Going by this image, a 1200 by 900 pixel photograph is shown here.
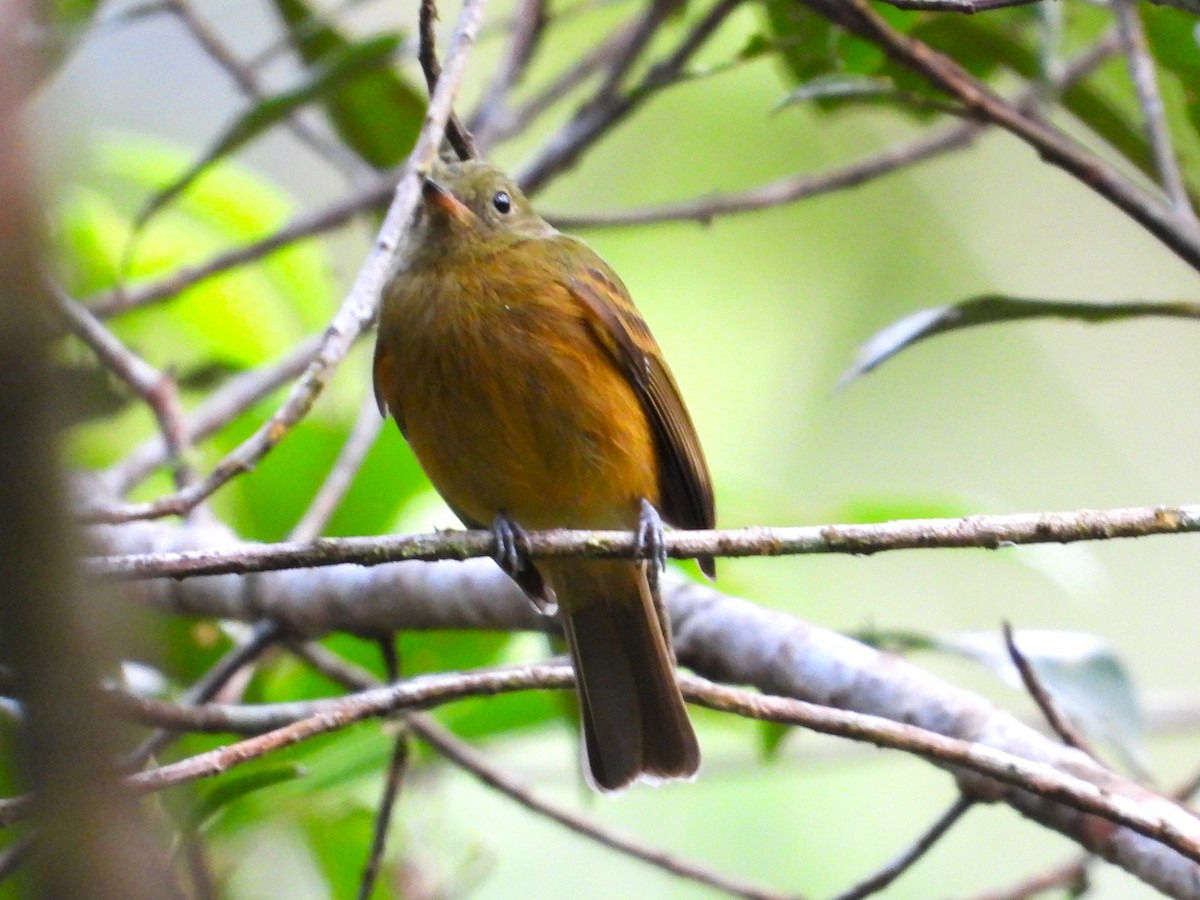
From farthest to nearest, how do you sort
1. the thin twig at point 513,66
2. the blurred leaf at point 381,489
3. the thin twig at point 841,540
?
the thin twig at point 513,66, the blurred leaf at point 381,489, the thin twig at point 841,540

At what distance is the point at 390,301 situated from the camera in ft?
11.3

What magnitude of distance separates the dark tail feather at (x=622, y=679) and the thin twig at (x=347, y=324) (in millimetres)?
1080

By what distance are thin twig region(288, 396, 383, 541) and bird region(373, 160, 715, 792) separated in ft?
1.06

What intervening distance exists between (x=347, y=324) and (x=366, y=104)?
2764mm

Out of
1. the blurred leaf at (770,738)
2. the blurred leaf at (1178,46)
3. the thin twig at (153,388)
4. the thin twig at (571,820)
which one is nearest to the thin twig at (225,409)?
the thin twig at (153,388)

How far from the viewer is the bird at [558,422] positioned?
3182mm

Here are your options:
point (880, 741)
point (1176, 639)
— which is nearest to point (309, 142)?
point (880, 741)

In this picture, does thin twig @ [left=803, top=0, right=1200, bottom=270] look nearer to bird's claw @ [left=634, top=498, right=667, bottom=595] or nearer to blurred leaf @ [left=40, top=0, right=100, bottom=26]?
bird's claw @ [left=634, top=498, right=667, bottom=595]

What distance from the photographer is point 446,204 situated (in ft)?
11.6

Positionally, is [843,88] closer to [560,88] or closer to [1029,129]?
[1029,129]

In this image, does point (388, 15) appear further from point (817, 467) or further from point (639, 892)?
point (639, 892)

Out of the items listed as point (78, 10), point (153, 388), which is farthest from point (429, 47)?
point (78, 10)

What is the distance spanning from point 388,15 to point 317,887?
5.08 m

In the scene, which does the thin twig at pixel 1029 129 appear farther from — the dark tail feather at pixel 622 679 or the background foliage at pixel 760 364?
the dark tail feather at pixel 622 679
